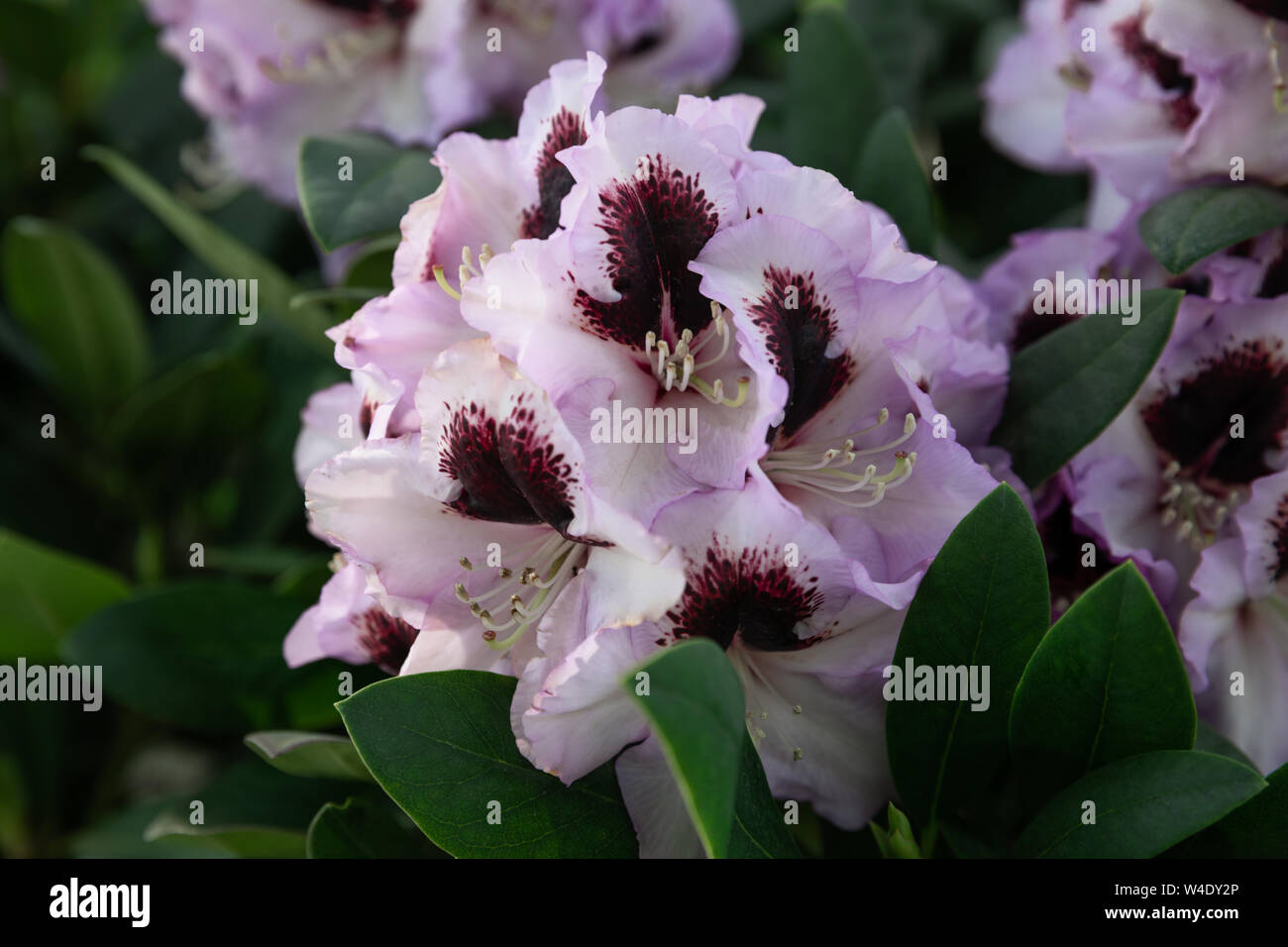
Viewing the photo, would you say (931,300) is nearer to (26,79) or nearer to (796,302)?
(796,302)

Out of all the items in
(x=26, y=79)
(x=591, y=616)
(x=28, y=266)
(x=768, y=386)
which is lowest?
(x=591, y=616)

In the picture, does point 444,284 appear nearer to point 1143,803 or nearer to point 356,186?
point 356,186

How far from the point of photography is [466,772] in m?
0.68

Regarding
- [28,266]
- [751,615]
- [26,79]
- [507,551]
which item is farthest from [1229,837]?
[26,79]

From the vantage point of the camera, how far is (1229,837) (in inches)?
28.1

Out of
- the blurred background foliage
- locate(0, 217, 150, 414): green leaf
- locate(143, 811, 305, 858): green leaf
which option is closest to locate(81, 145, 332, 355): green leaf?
the blurred background foliage

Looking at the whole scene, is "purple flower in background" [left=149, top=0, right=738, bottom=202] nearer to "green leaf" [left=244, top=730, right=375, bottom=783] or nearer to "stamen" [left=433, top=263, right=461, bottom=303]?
"stamen" [left=433, top=263, right=461, bottom=303]

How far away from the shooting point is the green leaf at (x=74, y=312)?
127 cm

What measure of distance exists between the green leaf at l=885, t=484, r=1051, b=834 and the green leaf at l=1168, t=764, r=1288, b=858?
122 mm

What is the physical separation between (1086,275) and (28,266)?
3.37 ft

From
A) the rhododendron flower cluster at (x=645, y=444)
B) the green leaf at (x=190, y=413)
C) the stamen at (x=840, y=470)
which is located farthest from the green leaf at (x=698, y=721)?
the green leaf at (x=190, y=413)

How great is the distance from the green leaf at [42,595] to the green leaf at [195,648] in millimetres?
70

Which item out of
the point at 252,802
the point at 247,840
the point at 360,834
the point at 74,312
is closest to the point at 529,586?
the point at 360,834

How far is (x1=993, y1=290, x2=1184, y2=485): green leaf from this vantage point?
763 mm
